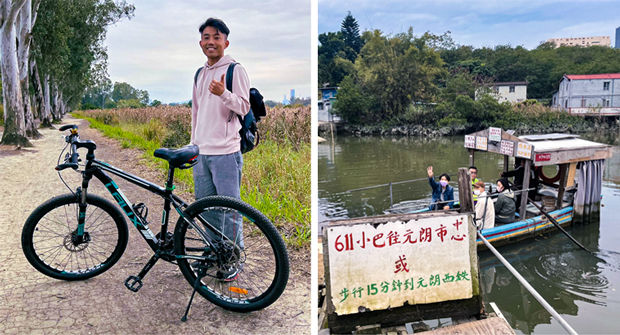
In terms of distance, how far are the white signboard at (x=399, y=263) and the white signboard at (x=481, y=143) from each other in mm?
5887

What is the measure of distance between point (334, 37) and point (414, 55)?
12469 millimetres

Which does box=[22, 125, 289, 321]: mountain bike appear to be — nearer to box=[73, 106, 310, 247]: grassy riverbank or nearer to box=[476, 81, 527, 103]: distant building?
box=[73, 106, 310, 247]: grassy riverbank

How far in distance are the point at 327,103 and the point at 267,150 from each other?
3275 centimetres

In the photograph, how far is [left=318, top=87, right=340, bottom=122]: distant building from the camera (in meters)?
37.0

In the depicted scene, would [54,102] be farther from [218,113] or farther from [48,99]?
[218,113]

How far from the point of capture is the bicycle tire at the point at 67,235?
2709mm

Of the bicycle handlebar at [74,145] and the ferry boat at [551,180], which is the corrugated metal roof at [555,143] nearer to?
the ferry boat at [551,180]

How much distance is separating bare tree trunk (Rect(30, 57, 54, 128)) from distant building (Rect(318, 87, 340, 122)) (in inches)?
1161

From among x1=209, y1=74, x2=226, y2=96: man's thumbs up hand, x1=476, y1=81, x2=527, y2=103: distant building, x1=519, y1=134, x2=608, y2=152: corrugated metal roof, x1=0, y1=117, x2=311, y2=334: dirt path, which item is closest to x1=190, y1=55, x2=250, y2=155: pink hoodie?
x1=209, y1=74, x2=226, y2=96: man's thumbs up hand

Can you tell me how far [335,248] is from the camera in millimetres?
2471

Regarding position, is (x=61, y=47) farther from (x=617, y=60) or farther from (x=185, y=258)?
(x=617, y=60)

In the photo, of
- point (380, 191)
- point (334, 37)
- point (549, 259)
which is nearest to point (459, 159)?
point (380, 191)

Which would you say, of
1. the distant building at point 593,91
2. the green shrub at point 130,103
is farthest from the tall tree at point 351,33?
the green shrub at point 130,103

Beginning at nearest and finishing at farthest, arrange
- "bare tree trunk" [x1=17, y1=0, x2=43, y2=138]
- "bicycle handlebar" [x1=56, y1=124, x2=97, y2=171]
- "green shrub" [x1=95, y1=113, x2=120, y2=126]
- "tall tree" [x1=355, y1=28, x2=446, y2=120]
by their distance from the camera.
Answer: "bicycle handlebar" [x1=56, y1=124, x2=97, y2=171] < "bare tree trunk" [x1=17, y1=0, x2=43, y2=138] < "green shrub" [x1=95, y1=113, x2=120, y2=126] < "tall tree" [x1=355, y1=28, x2=446, y2=120]
